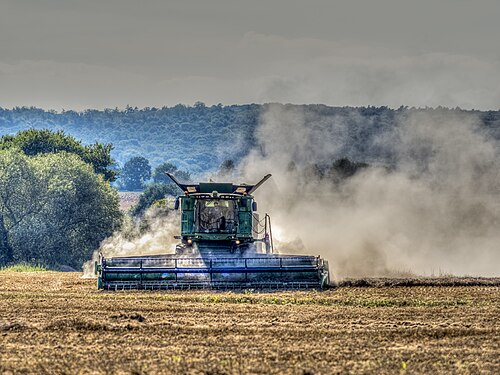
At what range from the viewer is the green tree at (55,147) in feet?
236

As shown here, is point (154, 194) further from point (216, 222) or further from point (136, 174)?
point (136, 174)

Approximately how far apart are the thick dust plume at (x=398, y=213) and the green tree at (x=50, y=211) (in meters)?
9.75

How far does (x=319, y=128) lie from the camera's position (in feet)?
427

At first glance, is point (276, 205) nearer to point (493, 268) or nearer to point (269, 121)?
point (493, 268)

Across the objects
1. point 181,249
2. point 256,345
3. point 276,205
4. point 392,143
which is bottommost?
point 256,345

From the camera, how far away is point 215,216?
2945 centimetres

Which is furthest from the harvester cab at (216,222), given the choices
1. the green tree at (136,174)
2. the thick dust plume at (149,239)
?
the green tree at (136,174)

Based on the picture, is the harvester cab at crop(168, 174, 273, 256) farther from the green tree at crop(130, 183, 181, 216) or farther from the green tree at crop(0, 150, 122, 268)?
the green tree at crop(130, 183, 181, 216)

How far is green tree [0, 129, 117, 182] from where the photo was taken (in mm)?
71938

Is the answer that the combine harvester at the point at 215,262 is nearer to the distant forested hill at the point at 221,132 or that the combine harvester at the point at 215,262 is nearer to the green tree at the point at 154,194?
the green tree at the point at 154,194

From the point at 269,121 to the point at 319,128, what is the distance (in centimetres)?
1154

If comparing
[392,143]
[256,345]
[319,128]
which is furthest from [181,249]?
[319,128]

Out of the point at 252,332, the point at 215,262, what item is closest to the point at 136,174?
the point at 215,262

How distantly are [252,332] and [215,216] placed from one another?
12.4 metres
